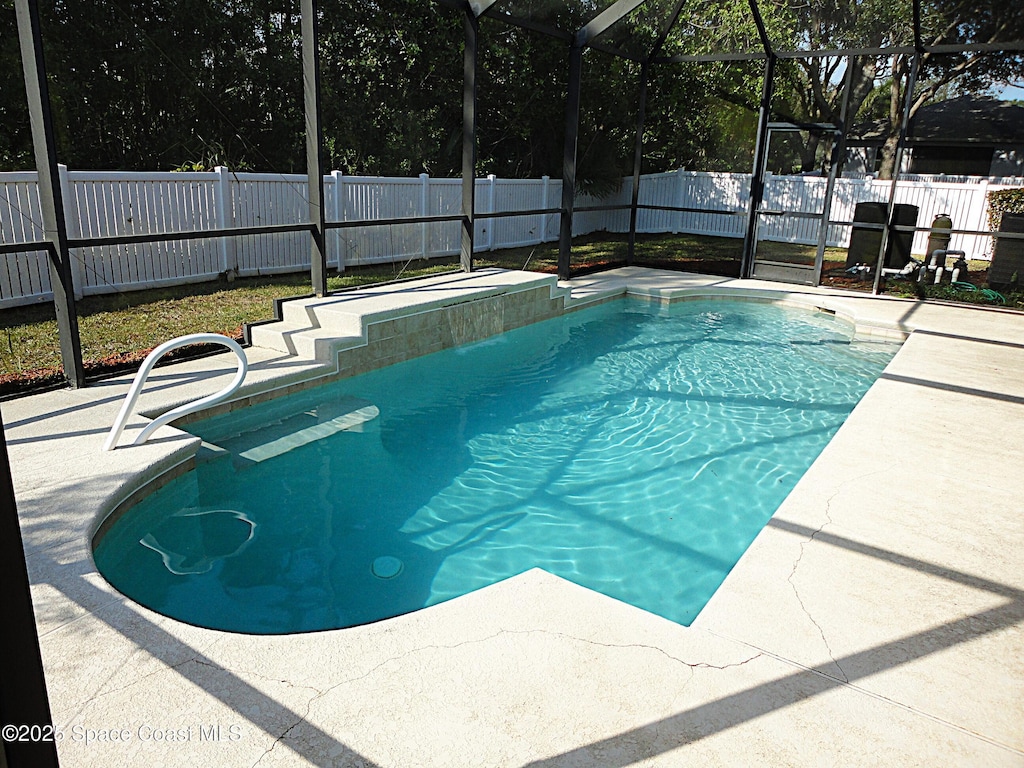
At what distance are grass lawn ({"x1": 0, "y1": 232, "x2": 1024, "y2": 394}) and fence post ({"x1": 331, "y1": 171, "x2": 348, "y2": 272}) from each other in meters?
0.22

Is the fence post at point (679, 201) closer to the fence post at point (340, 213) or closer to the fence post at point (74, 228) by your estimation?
the fence post at point (340, 213)

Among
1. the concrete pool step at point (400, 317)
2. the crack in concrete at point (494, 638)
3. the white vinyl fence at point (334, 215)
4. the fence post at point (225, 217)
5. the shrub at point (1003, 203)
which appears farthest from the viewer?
the shrub at point (1003, 203)

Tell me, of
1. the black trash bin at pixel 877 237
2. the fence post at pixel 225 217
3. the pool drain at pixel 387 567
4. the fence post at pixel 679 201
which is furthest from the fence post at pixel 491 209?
the pool drain at pixel 387 567

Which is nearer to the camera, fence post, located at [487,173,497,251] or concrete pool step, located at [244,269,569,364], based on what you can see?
concrete pool step, located at [244,269,569,364]

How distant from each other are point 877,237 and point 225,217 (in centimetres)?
938

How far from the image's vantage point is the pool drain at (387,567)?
12.5ft

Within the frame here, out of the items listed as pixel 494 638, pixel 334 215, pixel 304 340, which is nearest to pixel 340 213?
pixel 334 215

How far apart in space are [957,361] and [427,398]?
497 cm

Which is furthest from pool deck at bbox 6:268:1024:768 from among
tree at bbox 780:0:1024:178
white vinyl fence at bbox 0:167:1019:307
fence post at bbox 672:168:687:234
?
fence post at bbox 672:168:687:234

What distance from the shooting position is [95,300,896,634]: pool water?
368cm

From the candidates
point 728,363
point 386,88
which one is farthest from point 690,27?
point 728,363

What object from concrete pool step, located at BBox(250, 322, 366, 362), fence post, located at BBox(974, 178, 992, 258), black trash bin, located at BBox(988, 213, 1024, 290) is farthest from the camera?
fence post, located at BBox(974, 178, 992, 258)

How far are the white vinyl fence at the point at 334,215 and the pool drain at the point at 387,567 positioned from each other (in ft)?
18.8

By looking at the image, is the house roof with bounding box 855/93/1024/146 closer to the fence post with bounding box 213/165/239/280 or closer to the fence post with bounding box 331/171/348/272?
the fence post with bounding box 331/171/348/272
